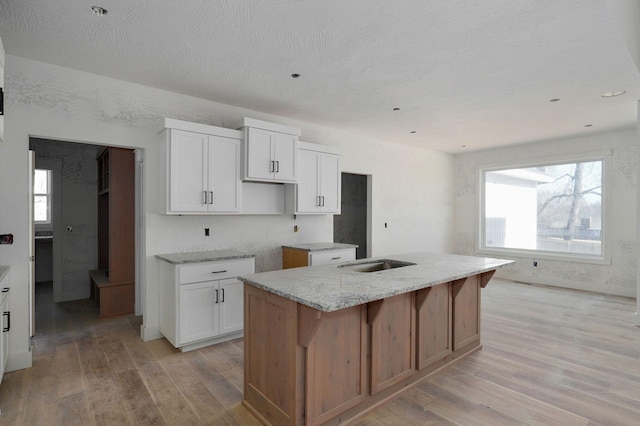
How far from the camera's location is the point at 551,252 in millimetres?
6121

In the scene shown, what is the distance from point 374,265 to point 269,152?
1.79 m

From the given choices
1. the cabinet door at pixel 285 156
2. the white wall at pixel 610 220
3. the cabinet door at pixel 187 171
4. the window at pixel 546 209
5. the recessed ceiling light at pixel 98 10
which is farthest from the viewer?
the window at pixel 546 209

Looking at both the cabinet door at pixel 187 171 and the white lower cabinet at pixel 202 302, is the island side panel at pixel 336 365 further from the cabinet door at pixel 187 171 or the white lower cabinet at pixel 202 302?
the cabinet door at pixel 187 171

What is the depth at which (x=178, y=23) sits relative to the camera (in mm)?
2354

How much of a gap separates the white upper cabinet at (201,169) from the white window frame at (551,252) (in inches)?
208

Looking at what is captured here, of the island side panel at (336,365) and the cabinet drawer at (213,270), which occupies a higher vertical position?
the cabinet drawer at (213,270)

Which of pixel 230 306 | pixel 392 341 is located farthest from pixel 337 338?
pixel 230 306

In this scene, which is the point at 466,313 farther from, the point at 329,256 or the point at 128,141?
the point at 128,141

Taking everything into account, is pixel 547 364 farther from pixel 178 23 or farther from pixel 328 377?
pixel 178 23

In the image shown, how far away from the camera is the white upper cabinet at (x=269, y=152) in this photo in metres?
3.77

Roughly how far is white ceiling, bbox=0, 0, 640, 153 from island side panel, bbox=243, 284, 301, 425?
1832 millimetres

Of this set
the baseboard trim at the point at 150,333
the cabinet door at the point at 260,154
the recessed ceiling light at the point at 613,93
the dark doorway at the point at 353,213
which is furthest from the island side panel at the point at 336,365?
the dark doorway at the point at 353,213

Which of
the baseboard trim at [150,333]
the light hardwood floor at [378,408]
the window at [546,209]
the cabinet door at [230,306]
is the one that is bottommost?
the light hardwood floor at [378,408]

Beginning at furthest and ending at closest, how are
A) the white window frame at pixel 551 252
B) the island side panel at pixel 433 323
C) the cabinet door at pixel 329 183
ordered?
the white window frame at pixel 551 252, the cabinet door at pixel 329 183, the island side panel at pixel 433 323
